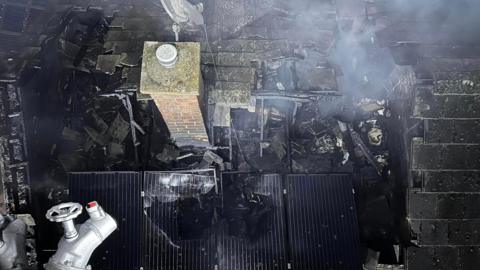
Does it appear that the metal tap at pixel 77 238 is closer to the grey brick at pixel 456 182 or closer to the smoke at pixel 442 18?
the grey brick at pixel 456 182

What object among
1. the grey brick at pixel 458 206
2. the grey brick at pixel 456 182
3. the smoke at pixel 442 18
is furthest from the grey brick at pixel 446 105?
the grey brick at pixel 458 206

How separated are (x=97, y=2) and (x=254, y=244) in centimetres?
597

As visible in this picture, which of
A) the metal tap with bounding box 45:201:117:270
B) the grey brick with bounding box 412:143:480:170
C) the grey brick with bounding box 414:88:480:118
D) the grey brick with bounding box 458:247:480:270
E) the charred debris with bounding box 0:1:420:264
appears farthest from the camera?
the charred debris with bounding box 0:1:420:264

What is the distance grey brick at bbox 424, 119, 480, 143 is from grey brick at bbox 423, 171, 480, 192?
565 millimetres

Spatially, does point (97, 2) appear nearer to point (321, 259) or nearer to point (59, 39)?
point (59, 39)

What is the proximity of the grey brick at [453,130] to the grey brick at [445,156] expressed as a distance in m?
0.10

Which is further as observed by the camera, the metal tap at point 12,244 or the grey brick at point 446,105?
the grey brick at point 446,105

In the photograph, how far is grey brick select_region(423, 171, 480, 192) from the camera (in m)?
7.67

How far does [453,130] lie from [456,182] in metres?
0.89

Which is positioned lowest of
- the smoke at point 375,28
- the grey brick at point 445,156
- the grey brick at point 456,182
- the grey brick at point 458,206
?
the grey brick at point 458,206

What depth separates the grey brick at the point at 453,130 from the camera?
7605 mm

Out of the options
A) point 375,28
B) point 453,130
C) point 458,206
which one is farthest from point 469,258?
point 375,28

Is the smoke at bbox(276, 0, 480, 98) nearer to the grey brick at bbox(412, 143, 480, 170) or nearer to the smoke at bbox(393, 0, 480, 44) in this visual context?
the smoke at bbox(393, 0, 480, 44)

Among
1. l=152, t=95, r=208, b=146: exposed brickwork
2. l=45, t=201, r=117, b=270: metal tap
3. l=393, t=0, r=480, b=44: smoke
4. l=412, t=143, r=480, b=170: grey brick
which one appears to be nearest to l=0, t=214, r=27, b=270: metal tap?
l=45, t=201, r=117, b=270: metal tap
